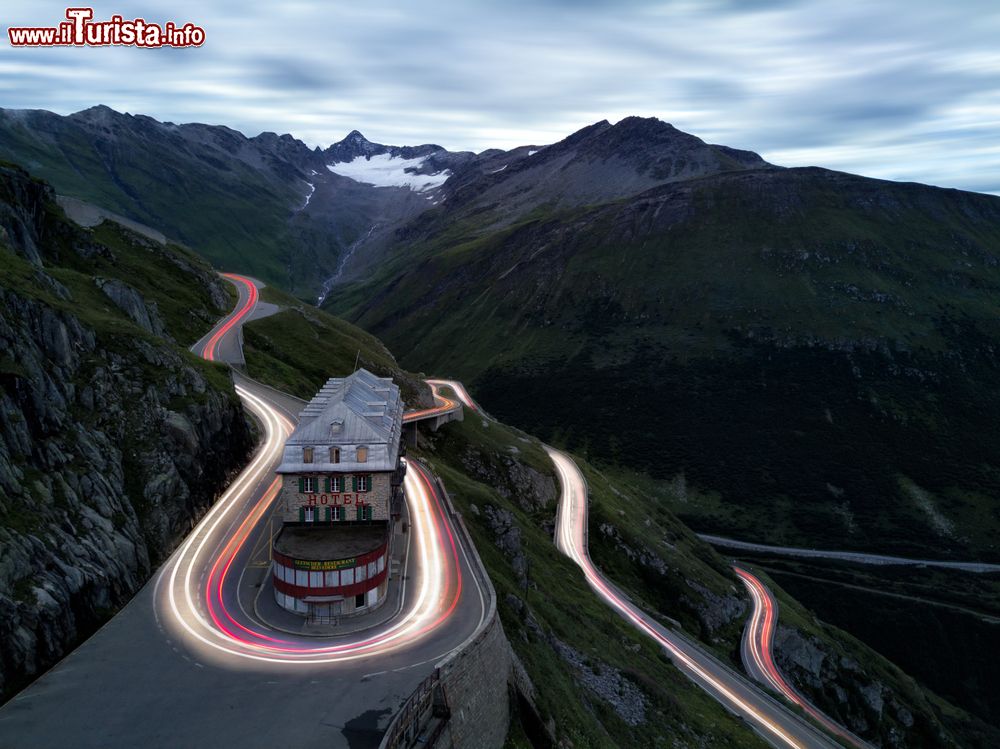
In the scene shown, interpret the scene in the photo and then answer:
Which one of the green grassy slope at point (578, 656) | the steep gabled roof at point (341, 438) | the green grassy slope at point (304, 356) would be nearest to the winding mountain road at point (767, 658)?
the green grassy slope at point (578, 656)

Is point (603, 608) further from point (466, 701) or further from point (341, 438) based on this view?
point (466, 701)

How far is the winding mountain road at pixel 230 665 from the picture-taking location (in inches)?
975

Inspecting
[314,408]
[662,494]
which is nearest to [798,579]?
[662,494]

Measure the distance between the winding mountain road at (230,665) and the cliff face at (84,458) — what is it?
181cm

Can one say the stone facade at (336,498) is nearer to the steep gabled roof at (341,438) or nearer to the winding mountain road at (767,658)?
the steep gabled roof at (341,438)

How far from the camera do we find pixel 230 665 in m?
30.2

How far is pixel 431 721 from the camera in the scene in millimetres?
26250

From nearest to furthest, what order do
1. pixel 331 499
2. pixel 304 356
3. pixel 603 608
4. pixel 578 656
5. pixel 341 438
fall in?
1. pixel 331 499
2. pixel 341 438
3. pixel 578 656
4. pixel 603 608
5. pixel 304 356

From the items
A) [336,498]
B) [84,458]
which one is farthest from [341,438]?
[84,458]

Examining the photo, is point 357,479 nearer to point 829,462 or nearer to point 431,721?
point 431,721

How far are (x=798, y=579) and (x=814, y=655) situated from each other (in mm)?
55711

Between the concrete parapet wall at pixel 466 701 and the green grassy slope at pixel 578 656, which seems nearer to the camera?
the concrete parapet wall at pixel 466 701

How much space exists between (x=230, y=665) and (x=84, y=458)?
51.9 ft

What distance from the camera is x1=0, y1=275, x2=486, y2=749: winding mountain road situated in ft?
81.3
